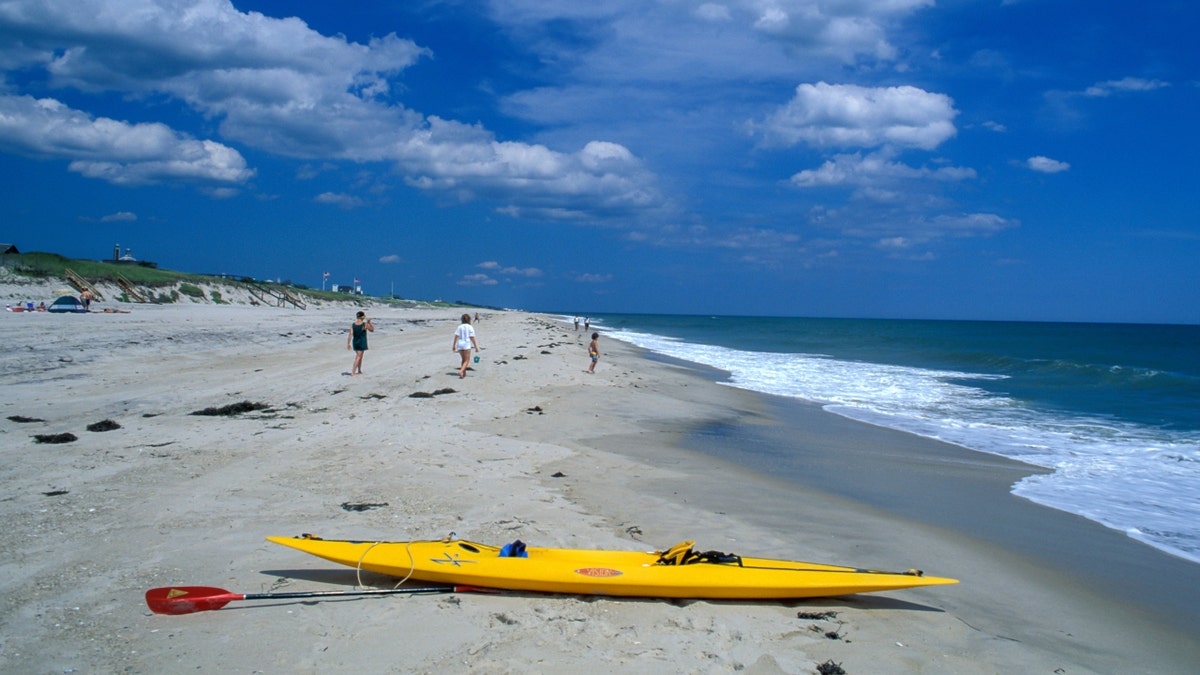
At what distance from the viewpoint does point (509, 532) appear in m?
6.22

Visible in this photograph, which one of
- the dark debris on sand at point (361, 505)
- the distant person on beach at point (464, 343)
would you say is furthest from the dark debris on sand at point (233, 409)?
the dark debris on sand at point (361, 505)

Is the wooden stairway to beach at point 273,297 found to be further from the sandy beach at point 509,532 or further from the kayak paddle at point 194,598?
the kayak paddle at point 194,598

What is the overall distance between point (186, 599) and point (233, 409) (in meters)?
8.01

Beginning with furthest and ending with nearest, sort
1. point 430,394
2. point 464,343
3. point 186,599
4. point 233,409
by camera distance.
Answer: point 464,343 → point 430,394 → point 233,409 → point 186,599

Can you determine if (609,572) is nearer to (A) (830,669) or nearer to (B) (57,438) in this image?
(A) (830,669)

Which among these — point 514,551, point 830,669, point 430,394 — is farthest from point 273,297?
point 830,669

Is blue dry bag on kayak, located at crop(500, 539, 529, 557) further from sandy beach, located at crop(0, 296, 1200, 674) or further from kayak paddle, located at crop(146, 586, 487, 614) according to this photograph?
kayak paddle, located at crop(146, 586, 487, 614)

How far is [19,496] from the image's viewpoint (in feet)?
21.7

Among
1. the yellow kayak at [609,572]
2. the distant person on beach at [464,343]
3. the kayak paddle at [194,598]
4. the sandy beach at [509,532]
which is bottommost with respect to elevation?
the sandy beach at [509,532]

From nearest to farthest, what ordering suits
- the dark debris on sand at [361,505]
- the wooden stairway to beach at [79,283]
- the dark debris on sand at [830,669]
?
the dark debris on sand at [830,669], the dark debris on sand at [361,505], the wooden stairway to beach at [79,283]

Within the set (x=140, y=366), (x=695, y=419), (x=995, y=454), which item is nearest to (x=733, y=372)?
(x=695, y=419)

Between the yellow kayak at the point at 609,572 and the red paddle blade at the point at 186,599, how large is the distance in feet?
2.24

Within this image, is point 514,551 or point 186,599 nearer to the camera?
point 186,599

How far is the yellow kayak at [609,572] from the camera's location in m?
4.86
